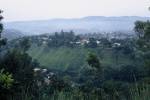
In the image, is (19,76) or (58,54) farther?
(58,54)

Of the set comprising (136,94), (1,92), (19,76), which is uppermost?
(136,94)

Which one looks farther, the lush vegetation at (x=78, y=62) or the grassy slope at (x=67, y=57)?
the grassy slope at (x=67, y=57)

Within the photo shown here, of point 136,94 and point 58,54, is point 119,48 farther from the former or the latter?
point 136,94

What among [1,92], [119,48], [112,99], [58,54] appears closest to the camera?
[112,99]

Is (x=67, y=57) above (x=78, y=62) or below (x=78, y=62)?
above

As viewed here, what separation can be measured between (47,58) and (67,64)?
745 cm

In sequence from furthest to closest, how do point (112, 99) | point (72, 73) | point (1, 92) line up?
1. point (72, 73)
2. point (1, 92)
3. point (112, 99)

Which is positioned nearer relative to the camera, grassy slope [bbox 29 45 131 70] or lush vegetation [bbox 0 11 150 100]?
lush vegetation [bbox 0 11 150 100]

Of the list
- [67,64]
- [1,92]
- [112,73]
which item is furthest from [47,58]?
[1,92]

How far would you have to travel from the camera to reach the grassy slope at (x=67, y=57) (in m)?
63.8

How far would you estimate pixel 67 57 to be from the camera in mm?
70062

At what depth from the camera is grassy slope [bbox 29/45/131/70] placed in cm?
6378

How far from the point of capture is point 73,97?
6.26m

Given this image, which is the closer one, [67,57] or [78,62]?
[78,62]
